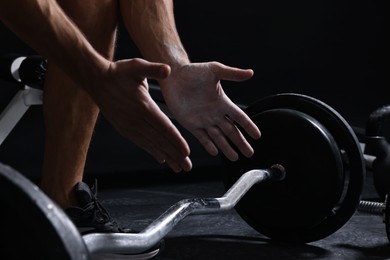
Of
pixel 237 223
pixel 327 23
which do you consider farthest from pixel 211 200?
pixel 327 23

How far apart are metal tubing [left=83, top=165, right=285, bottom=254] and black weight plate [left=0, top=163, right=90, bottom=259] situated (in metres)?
0.14

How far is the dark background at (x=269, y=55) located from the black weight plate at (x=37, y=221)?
1.75 m

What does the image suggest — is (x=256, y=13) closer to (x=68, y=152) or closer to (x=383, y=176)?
(x=383, y=176)

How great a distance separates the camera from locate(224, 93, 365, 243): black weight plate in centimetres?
143

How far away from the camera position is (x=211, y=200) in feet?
3.97

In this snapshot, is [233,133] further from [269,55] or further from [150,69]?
[269,55]

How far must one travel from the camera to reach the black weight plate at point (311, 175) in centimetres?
143

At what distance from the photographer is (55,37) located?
38.1 inches

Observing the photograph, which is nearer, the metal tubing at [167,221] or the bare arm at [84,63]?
the metal tubing at [167,221]

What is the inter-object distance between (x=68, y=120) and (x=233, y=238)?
1.52ft

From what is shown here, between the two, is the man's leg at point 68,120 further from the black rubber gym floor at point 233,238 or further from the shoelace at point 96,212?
the black rubber gym floor at point 233,238

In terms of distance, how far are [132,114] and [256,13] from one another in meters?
1.75

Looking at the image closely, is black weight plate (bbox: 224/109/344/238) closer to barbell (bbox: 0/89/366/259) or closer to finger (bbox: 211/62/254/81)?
barbell (bbox: 0/89/366/259)

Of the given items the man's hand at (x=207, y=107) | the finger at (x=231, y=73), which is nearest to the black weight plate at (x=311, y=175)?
the man's hand at (x=207, y=107)
